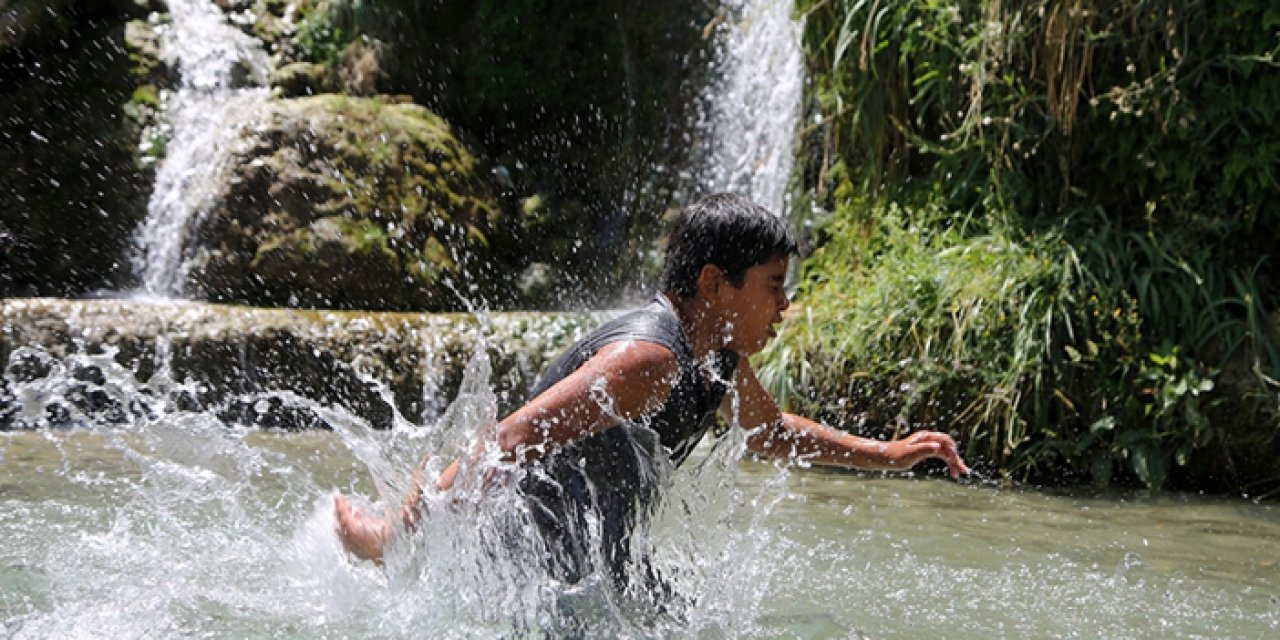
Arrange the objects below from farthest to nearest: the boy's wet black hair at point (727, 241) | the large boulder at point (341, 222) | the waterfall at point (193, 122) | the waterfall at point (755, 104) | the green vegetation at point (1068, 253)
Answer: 1. the waterfall at point (193, 122)
2. the waterfall at point (755, 104)
3. the large boulder at point (341, 222)
4. the green vegetation at point (1068, 253)
5. the boy's wet black hair at point (727, 241)

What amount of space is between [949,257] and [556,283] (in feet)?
12.4

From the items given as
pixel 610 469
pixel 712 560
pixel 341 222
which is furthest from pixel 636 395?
pixel 341 222

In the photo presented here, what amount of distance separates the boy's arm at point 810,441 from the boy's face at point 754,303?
1.10ft

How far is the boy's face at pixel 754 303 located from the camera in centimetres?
331

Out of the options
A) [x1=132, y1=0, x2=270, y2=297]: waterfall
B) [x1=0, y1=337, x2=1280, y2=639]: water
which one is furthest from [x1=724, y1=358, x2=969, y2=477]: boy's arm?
[x1=132, y1=0, x2=270, y2=297]: waterfall

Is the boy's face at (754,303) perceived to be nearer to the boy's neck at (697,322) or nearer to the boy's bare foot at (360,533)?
the boy's neck at (697,322)

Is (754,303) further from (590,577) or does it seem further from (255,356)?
(255,356)

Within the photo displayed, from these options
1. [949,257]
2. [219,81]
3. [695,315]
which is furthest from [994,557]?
[219,81]

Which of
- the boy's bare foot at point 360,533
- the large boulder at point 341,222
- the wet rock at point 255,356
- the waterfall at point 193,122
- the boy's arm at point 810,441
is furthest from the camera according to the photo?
the waterfall at point 193,122

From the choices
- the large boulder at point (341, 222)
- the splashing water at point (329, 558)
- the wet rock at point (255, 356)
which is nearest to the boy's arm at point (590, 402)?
the splashing water at point (329, 558)

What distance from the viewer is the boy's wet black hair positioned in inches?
130

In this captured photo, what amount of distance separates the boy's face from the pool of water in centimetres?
55

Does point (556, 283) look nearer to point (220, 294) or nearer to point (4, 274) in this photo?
point (220, 294)

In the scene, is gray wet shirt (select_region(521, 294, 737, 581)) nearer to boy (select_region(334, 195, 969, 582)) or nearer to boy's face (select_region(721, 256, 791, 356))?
boy (select_region(334, 195, 969, 582))
